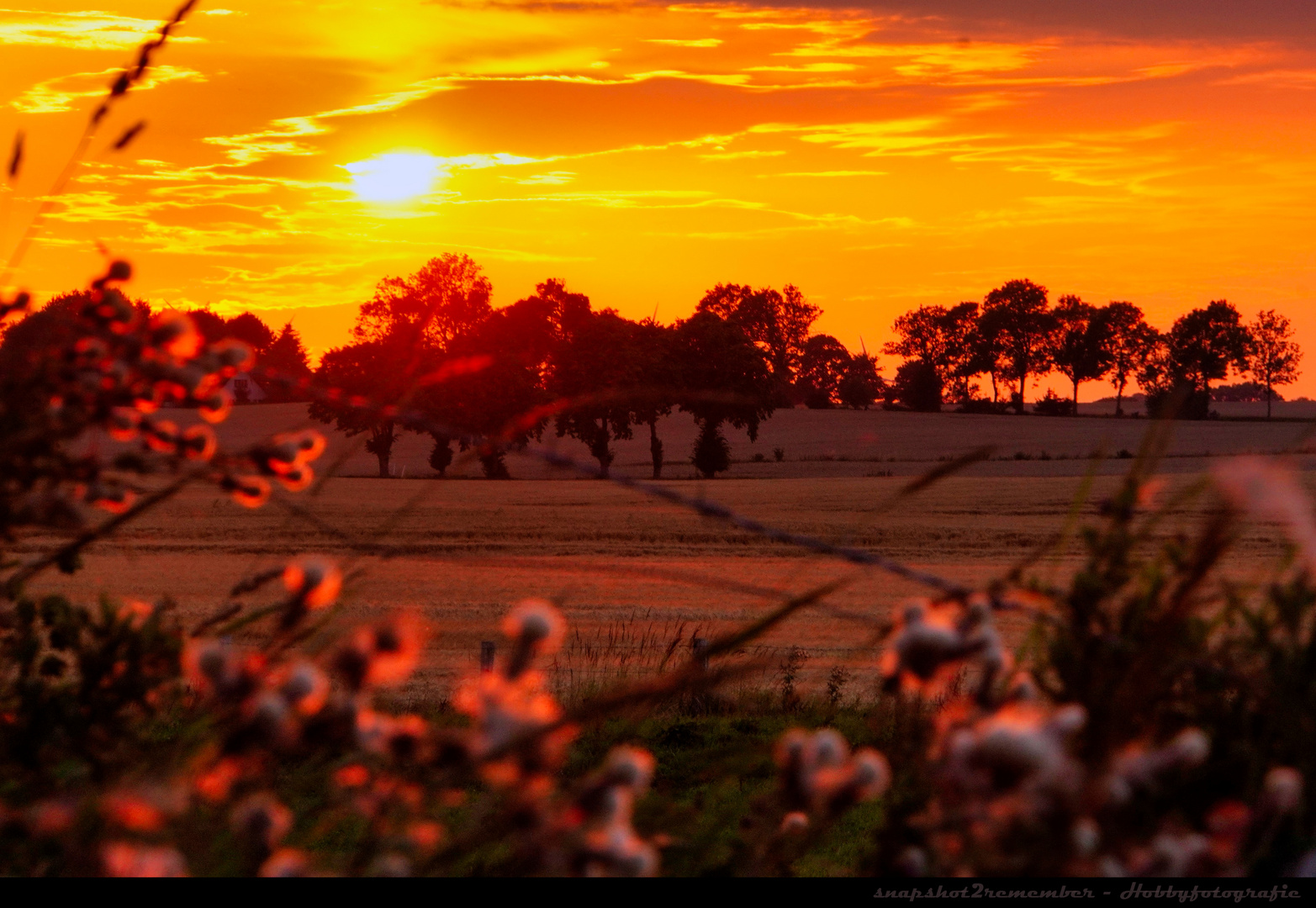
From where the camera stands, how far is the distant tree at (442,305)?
7838 cm

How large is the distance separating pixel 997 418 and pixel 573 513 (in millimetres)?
75545

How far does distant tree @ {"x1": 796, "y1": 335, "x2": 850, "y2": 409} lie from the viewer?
431 feet

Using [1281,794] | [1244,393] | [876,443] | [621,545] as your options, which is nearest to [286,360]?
[1281,794]

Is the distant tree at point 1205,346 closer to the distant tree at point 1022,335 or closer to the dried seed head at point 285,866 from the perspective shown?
the distant tree at point 1022,335

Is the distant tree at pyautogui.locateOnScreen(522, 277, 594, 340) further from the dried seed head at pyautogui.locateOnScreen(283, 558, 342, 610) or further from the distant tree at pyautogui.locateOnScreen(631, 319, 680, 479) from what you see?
the dried seed head at pyautogui.locateOnScreen(283, 558, 342, 610)

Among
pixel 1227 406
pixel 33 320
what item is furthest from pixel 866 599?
pixel 1227 406

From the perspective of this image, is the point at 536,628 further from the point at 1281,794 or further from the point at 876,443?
the point at 876,443

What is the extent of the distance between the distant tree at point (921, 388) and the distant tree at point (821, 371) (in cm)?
643

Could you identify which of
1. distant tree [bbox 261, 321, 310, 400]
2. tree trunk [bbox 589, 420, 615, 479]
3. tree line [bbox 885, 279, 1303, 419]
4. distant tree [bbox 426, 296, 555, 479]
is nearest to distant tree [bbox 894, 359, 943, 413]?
tree line [bbox 885, 279, 1303, 419]

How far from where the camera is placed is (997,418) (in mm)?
117688

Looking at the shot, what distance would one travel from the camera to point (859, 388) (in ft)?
438

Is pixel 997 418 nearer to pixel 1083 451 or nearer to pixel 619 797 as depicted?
pixel 1083 451

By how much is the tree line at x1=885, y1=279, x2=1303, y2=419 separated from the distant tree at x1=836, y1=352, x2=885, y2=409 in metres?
2.56

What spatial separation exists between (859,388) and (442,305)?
67.3m
